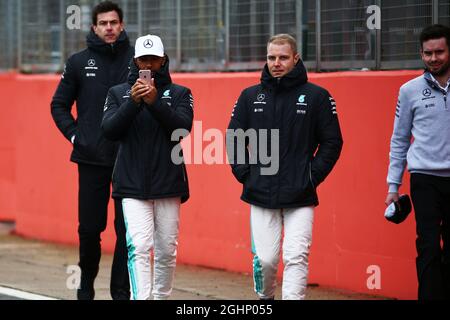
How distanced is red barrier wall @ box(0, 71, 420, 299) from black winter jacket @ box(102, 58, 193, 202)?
7.56 ft

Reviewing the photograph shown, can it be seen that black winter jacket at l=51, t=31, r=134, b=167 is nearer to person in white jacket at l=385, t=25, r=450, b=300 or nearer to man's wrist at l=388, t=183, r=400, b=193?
man's wrist at l=388, t=183, r=400, b=193

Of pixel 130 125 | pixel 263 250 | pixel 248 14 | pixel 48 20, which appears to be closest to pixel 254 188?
pixel 263 250

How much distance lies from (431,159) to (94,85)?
2899mm

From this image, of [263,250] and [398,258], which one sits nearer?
[263,250]

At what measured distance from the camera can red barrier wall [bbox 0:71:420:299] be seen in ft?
34.2

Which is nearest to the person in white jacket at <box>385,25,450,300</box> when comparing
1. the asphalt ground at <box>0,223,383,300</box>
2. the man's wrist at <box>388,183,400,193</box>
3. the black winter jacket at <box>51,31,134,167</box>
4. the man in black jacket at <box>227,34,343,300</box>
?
the man's wrist at <box>388,183,400,193</box>

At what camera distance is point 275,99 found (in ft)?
27.9

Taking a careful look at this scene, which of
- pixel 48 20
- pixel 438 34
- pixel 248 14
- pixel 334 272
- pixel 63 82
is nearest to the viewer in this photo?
pixel 438 34

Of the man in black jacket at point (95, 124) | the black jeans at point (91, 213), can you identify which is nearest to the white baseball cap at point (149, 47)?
the man in black jacket at point (95, 124)

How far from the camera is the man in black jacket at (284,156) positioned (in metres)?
8.35

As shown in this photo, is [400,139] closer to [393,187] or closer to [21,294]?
[393,187]

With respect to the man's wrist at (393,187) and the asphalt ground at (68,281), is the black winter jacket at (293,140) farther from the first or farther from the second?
the asphalt ground at (68,281)
